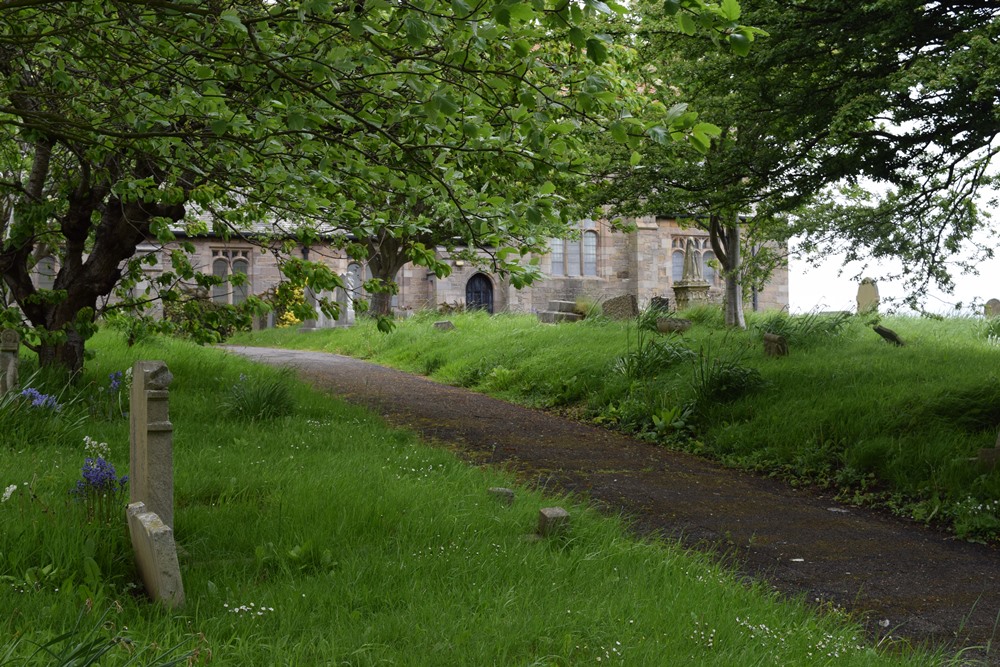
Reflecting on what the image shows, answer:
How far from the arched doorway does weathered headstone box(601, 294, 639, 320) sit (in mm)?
15649

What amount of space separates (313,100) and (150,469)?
101 inches

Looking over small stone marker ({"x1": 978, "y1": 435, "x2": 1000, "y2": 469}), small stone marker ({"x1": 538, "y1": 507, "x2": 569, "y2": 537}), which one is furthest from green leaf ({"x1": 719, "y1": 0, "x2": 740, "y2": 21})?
small stone marker ({"x1": 978, "y1": 435, "x2": 1000, "y2": 469})

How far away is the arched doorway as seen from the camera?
3597cm

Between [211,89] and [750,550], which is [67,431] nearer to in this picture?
[211,89]

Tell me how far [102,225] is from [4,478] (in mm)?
5855

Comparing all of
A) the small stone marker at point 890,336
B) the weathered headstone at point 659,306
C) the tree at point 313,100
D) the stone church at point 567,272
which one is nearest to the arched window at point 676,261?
the stone church at point 567,272

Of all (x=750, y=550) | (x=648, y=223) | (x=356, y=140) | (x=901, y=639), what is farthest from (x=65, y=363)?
(x=648, y=223)

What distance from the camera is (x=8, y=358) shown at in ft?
27.9

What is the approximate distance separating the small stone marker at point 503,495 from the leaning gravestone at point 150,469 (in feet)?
7.51

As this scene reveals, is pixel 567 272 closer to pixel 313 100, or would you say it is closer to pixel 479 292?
pixel 479 292

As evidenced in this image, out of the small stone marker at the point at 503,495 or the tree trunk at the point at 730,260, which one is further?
the tree trunk at the point at 730,260

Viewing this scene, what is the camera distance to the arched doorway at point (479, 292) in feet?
118

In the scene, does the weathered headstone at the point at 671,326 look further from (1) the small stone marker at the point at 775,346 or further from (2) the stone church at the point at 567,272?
(2) the stone church at the point at 567,272

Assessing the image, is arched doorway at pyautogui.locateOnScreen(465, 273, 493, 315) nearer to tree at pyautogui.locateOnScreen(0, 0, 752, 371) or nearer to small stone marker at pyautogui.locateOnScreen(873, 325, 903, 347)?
small stone marker at pyautogui.locateOnScreen(873, 325, 903, 347)
